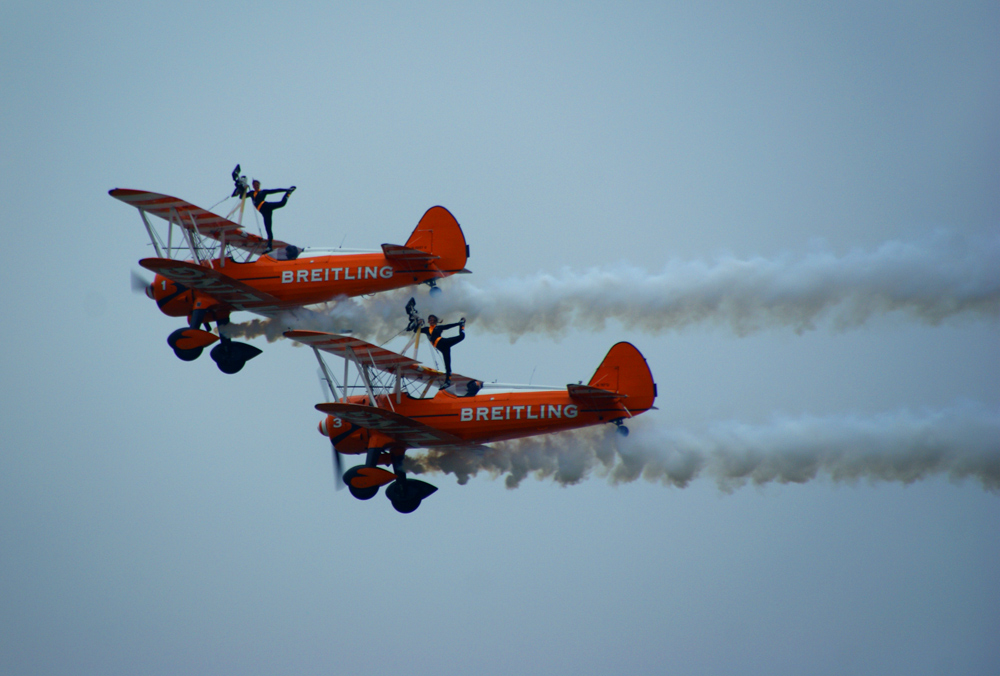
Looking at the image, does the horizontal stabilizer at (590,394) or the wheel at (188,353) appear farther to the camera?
the wheel at (188,353)

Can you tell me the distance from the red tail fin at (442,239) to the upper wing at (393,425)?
4.81 m

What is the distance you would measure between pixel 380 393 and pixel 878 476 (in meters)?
9.99

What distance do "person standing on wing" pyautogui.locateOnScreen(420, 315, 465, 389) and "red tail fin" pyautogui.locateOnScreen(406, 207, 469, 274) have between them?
268 centimetres

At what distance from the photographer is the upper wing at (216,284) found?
35.9 m

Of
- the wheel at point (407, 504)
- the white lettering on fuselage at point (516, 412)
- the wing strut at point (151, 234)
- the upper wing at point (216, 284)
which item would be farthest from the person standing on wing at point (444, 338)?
the wing strut at point (151, 234)

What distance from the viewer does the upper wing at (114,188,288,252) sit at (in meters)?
37.3

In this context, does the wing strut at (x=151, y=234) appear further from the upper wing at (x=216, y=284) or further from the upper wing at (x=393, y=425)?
the upper wing at (x=393, y=425)

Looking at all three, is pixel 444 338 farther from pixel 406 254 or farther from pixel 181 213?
pixel 181 213

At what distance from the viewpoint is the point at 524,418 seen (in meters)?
32.3

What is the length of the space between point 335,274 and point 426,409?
5.18m

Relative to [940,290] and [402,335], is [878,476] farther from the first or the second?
[402,335]

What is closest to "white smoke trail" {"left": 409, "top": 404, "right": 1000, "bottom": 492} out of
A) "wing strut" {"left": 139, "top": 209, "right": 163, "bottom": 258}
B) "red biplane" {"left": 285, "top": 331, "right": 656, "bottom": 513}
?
"red biplane" {"left": 285, "top": 331, "right": 656, "bottom": 513}

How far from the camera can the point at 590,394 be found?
31984 mm

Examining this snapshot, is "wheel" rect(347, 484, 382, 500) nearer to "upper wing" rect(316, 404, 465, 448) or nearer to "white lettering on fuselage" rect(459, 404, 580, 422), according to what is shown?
"upper wing" rect(316, 404, 465, 448)
